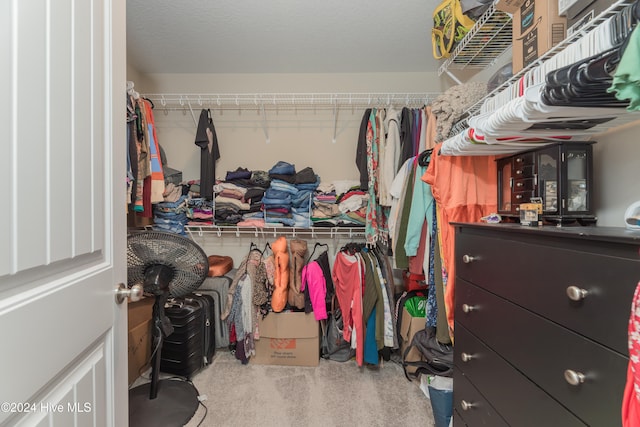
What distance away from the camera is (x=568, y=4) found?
2.83 feet

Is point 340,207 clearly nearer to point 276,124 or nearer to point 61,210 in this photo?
point 276,124

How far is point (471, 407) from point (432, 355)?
0.54 m

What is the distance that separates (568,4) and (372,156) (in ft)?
4.54

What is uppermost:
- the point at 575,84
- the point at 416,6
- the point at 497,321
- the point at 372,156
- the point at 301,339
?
the point at 416,6

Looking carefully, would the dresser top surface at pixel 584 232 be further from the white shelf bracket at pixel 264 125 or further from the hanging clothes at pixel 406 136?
the white shelf bracket at pixel 264 125

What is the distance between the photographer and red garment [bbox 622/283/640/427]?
0.46 m

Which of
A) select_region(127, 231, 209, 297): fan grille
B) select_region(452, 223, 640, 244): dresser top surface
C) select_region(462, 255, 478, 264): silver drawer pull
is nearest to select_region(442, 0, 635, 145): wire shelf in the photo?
select_region(452, 223, 640, 244): dresser top surface

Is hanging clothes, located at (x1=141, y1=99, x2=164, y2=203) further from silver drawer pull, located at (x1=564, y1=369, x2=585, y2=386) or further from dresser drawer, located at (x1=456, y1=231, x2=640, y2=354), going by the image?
silver drawer pull, located at (x1=564, y1=369, x2=585, y2=386)

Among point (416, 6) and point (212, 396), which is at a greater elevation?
point (416, 6)

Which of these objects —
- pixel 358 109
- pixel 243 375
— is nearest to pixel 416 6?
pixel 358 109

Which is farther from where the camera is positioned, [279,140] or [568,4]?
[279,140]

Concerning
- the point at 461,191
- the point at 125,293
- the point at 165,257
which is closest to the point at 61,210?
the point at 125,293

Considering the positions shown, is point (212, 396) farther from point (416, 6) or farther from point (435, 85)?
point (435, 85)

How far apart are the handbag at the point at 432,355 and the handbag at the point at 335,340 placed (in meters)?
0.53
